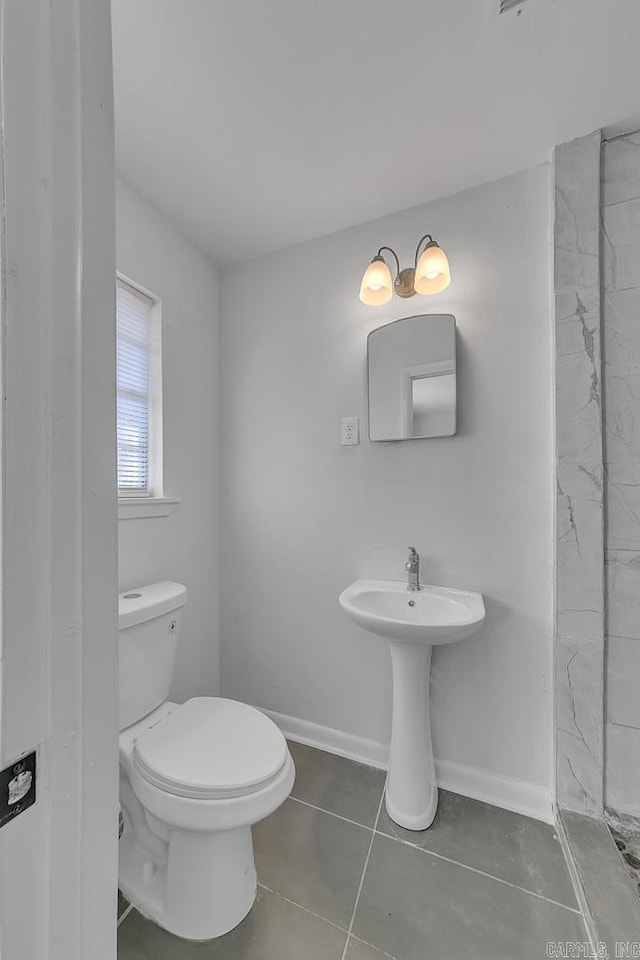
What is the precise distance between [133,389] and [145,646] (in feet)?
3.17

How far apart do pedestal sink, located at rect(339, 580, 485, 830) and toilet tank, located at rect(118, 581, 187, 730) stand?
60cm

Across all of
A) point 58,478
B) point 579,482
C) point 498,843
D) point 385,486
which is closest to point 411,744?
point 498,843

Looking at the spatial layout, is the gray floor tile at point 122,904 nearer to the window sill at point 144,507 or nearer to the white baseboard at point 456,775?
the white baseboard at point 456,775

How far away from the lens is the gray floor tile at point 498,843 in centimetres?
112

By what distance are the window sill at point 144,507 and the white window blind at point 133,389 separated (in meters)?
0.09

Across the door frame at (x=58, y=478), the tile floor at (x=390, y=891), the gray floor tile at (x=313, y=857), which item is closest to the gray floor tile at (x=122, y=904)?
the tile floor at (x=390, y=891)

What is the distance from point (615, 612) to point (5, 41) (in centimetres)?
173

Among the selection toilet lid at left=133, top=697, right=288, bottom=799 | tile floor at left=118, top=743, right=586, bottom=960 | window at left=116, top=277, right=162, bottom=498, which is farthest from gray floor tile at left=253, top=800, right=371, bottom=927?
window at left=116, top=277, right=162, bottom=498

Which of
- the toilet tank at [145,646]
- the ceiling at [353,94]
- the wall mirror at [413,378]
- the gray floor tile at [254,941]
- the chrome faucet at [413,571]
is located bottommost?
the gray floor tile at [254,941]

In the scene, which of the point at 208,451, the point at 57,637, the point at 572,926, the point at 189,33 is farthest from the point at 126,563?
the point at 572,926

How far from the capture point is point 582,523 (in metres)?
1.27

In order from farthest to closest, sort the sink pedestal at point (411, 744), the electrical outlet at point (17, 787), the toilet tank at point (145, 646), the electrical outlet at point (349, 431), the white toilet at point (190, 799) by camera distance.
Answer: the electrical outlet at point (349, 431) → the sink pedestal at point (411, 744) → the toilet tank at point (145, 646) → the white toilet at point (190, 799) → the electrical outlet at point (17, 787)

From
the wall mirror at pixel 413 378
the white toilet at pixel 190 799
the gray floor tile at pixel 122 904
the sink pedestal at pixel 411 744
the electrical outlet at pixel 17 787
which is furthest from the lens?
the wall mirror at pixel 413 378

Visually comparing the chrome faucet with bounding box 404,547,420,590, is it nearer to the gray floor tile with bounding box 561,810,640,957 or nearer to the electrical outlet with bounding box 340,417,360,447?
the electrical outlet with bounding box 340,417,360,447
